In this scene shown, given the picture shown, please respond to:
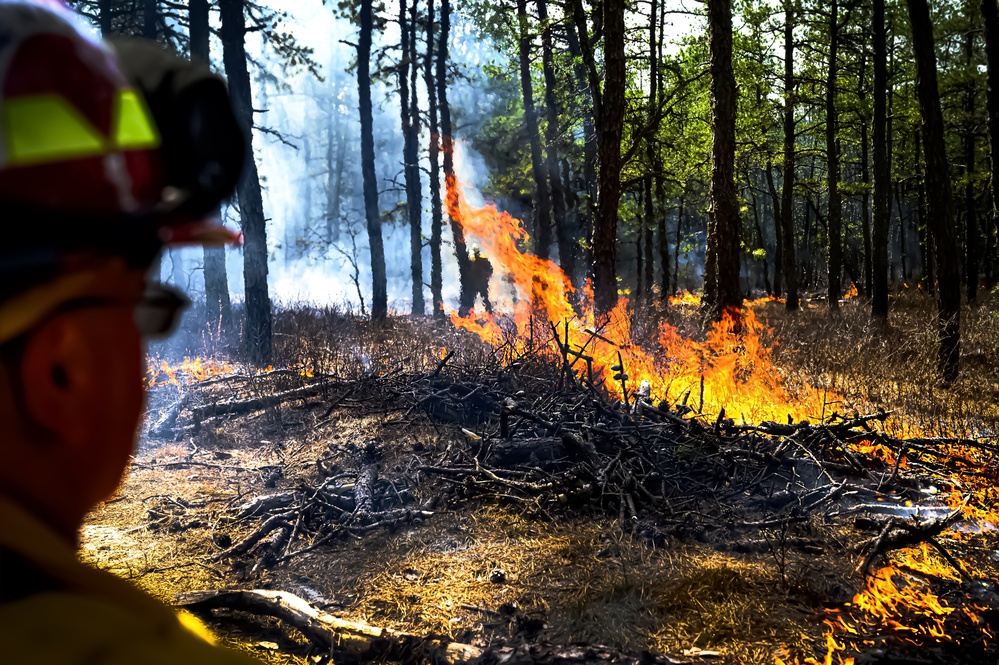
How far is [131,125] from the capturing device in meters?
0.77

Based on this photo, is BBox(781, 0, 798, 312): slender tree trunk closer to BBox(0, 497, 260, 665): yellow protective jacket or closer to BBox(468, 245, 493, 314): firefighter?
BBox(468, 245, 493, 314): firefighter

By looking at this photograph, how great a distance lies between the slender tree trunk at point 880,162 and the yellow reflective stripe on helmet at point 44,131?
16.6 metres

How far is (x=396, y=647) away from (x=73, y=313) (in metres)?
2.96

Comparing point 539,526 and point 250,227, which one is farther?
point 250,227

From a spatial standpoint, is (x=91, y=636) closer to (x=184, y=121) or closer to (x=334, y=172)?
(x=184, y=121)

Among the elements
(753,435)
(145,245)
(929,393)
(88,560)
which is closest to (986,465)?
(753,435)

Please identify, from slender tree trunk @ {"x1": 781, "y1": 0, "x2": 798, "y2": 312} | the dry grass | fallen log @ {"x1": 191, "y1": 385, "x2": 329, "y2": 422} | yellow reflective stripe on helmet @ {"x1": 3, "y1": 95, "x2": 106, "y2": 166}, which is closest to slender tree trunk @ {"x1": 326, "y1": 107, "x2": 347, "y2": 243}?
slender tree trunk @ {"x1": 781, "y1": 0, "x2": 798, "y2": 312}

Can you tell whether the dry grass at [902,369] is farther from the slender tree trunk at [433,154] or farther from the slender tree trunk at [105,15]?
the slender tree trunk at [105,15]

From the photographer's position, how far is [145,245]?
2.49 ft

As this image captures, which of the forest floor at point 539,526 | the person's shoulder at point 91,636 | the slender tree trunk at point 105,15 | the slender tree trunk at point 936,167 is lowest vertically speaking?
the forest floor at point 539,526

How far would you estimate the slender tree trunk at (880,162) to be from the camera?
14.0 meters

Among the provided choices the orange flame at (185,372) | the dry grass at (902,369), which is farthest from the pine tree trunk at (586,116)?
the orange flame at (185,372)

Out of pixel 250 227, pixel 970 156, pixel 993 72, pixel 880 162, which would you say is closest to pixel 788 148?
pixel 880 162

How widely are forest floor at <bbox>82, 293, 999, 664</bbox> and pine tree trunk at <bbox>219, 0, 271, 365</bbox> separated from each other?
3074 mm
